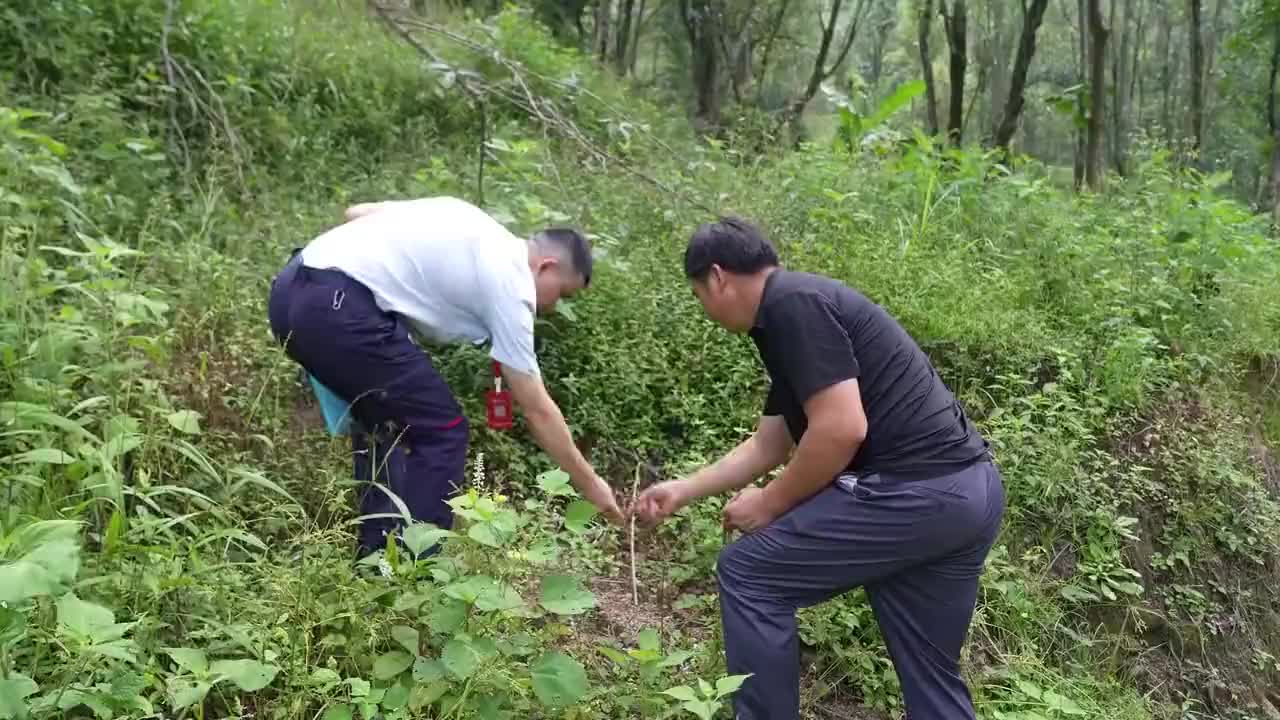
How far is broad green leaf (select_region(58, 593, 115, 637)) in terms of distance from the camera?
188 centimetres

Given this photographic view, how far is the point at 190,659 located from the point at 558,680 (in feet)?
2.81

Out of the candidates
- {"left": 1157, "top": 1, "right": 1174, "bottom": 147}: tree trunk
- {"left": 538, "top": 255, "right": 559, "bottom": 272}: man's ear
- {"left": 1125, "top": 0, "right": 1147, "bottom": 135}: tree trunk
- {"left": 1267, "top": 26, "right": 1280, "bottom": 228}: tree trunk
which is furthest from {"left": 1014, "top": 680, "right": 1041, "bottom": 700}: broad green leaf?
{"left": 1157, "top": 1, "right": 1174, "bottom": 147}: tree trunk

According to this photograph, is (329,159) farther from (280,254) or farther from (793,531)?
(793,531)

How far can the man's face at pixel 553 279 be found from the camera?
3.12m

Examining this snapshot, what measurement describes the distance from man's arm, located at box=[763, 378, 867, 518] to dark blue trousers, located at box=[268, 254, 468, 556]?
3.94 ft

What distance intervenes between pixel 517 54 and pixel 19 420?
669cm

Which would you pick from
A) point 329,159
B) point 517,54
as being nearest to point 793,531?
point 329,159

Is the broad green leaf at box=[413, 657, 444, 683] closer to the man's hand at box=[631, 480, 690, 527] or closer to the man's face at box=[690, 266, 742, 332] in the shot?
the man's hand at box=[631, 480, 690, 527]

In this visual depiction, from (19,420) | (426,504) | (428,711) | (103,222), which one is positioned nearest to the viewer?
(428,711)

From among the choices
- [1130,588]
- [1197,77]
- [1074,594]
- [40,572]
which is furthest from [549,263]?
[1197,77]

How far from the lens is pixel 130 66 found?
5.72 metres

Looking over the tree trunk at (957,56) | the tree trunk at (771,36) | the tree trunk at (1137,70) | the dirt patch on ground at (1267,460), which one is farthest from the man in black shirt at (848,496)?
the tree trunk at (1137,70)

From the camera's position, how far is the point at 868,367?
2543mm

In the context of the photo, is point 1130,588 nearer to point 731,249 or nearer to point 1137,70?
point 731,249
